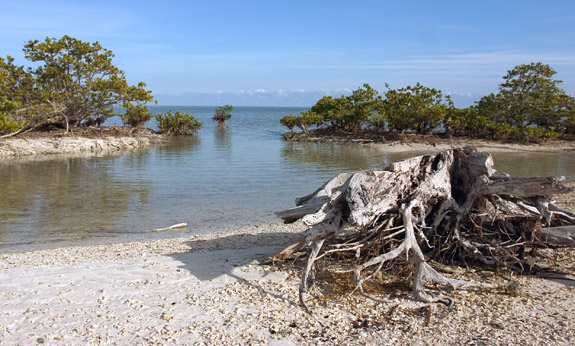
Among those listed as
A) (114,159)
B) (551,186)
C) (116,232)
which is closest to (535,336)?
(551,186)

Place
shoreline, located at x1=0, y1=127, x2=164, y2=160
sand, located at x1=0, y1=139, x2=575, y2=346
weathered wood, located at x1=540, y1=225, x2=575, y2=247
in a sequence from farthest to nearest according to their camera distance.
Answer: shoreline, located at x1=0, y1=127, x2=164, y2=160, weathered wood, located at x1=540, y1=225, x2=575, y2=247, sand, located at x1=0, y1=139, x2=575, y2=346

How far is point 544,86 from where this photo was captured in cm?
3559

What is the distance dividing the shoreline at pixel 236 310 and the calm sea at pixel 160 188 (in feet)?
14.9

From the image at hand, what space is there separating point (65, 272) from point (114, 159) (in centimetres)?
2251

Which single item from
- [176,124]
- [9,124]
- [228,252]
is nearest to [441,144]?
[176,124]

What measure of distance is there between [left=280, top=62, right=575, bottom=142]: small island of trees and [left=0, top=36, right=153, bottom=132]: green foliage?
19.7 metres

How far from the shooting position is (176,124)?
4747cm

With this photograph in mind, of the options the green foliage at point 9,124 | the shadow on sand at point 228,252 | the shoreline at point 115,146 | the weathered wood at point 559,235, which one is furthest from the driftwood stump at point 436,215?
the green foliage at point 9,124

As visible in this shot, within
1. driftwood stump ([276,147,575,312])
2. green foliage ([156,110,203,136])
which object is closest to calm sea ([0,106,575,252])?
driftwood stump ([276,147,575,312])

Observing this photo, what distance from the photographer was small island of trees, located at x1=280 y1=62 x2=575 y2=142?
35.5 meters

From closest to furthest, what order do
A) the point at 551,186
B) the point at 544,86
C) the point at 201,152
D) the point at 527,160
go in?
1. the point at 551,186
2. the point at 527,160
3. the point at 201,152
4. the point at 544,86

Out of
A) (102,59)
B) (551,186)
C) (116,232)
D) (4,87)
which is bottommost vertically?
(116,232)

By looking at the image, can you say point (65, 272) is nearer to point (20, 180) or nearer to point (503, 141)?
point (20, 180)

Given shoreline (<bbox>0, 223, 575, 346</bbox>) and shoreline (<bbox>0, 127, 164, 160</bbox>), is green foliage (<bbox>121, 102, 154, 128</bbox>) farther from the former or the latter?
shoreline (<bbox>0, 223, 575, 346</bbox>)
